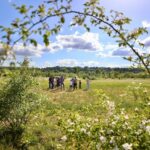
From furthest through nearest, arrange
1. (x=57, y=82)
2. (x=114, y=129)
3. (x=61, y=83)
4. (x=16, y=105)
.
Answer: (x=57, y=82) → (x=61, y=83) → (x=16, y=105) → (x=114, y=129)

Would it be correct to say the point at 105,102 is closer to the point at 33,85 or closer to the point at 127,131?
the point at 127,131

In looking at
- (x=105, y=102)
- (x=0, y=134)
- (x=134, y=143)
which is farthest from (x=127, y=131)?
(x=0, y=134)

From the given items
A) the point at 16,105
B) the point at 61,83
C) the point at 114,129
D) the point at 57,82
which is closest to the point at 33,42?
the point at 114,129

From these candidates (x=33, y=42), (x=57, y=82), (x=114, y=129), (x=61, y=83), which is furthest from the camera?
(x=57, y=82)

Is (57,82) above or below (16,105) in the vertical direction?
below

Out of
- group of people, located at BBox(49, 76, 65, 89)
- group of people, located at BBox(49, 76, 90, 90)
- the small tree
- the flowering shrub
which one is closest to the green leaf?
the flowering shrub

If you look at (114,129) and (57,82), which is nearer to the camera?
(114,129)

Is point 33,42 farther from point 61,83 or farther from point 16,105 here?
point 61,83

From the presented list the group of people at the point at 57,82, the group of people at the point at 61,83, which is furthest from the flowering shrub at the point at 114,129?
the group of people at the point at 57,82

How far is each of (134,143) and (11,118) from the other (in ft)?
33.9

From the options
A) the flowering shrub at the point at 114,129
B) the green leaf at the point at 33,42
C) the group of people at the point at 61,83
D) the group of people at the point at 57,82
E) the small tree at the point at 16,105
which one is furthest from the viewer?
the group of people at the point at 57,82

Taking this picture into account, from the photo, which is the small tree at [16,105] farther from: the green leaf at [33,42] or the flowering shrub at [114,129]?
the green leaf at [33,42]

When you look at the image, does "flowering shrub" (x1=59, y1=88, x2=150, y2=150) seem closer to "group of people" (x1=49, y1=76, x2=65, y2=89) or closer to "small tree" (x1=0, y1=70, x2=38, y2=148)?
"small tree" (x1=0, y1=70, x2=38, y2=148)

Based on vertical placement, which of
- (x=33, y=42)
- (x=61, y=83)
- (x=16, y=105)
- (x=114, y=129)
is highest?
(x=33, y=42)
